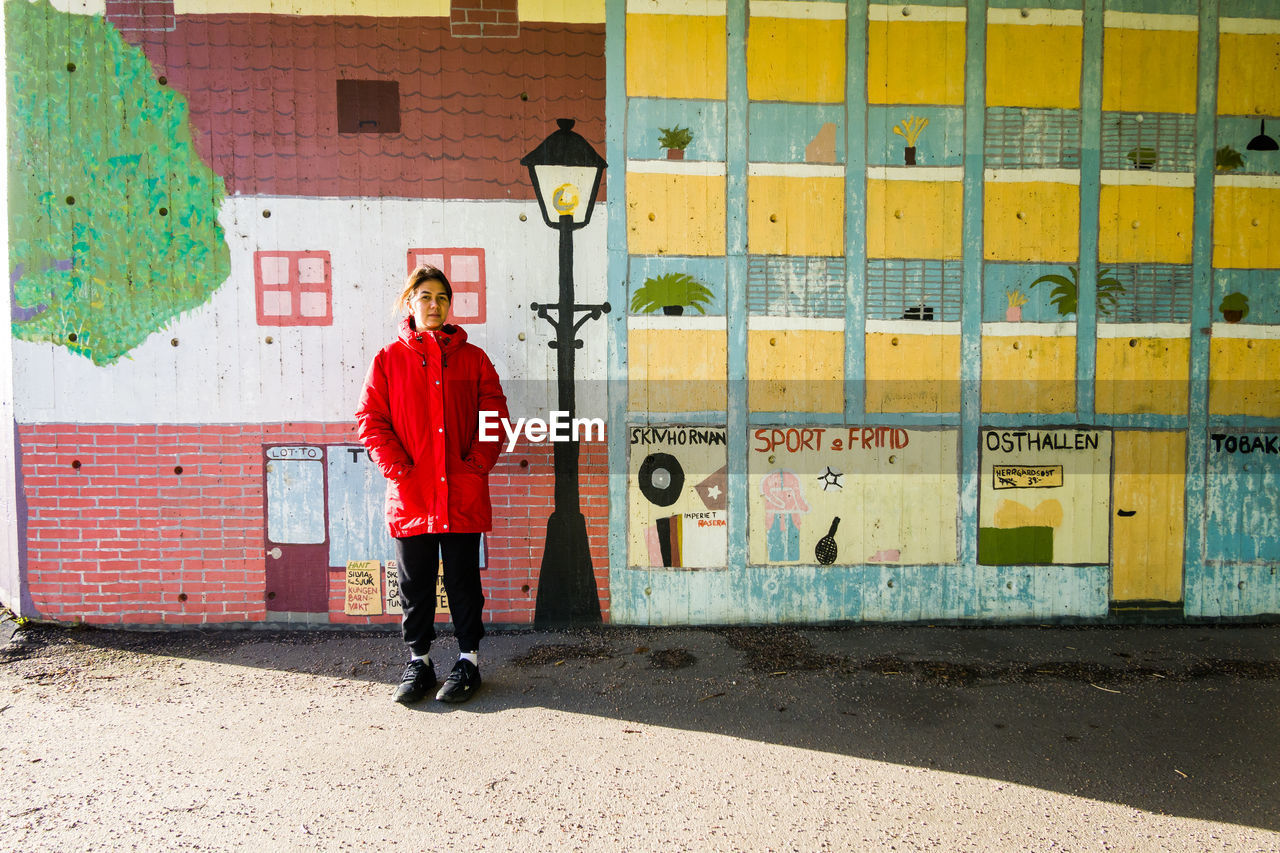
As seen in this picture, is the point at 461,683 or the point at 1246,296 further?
the point at 1246,296

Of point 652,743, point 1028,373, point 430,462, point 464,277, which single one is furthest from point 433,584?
point 1028,373

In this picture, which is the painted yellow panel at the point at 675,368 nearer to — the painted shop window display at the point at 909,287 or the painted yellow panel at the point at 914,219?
the painted shop window display at the point at 909,287

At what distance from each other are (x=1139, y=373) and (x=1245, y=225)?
3.74 feet

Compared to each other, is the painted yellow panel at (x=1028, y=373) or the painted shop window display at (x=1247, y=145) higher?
the painted shop window display at (x=1247, y=145)

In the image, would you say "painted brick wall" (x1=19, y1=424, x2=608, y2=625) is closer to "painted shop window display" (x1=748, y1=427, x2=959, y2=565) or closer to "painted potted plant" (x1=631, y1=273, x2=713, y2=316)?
"painted potted plant" (x1=631, y1=273, x2=713, y2=316)

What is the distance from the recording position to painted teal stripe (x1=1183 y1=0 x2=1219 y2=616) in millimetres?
4301

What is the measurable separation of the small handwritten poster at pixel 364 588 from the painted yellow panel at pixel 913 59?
4.13 meters

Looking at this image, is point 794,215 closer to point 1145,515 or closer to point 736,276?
point 736,276

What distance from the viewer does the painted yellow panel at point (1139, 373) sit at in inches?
171

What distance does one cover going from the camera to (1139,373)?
4.36 m

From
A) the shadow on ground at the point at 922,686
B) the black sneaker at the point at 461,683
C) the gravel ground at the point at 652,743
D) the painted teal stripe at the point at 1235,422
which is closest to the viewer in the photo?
the gravel ground at the point at 652,743

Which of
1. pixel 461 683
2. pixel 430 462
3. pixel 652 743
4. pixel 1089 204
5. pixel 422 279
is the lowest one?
pixel 652 743

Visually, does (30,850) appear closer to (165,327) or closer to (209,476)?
(209,476)

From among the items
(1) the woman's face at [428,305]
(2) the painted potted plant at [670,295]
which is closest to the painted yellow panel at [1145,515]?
(2) the painted potted plant at [670,295]
